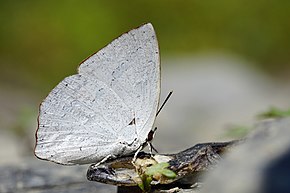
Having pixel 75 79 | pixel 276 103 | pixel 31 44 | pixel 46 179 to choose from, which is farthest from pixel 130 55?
pixel 31 44

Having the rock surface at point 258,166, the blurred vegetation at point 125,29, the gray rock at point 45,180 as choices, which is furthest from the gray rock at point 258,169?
the blurred vegetation at point 125,29

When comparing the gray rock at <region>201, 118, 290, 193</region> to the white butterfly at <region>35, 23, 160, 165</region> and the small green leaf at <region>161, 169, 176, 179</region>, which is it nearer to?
the small green leaf at <region>161, 169, 176, 179</region>

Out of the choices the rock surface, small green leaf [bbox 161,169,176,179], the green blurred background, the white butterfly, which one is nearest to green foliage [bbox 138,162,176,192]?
small green leaf [bbox 161,169,176,179]

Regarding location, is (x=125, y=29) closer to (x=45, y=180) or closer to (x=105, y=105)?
(x=45, y=180)

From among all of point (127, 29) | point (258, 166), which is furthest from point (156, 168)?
point (127, 29)

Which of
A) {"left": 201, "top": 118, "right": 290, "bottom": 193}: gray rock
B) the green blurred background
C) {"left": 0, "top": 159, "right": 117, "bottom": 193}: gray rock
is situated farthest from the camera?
the green blurred background

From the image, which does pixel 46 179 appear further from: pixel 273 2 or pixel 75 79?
pixel 273 2
